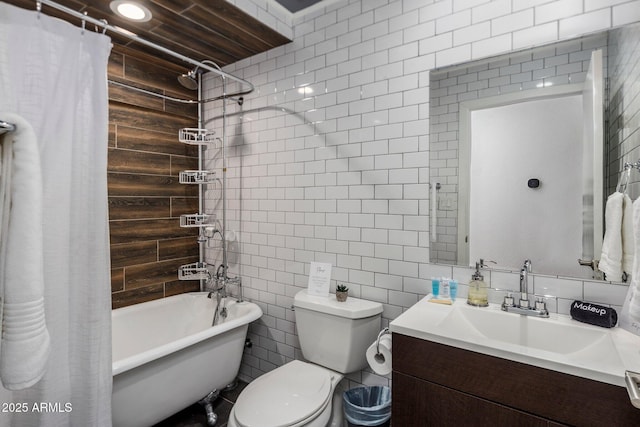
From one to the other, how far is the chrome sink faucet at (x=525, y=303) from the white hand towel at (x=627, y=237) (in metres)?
0.31

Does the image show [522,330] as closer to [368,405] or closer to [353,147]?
[368,405]

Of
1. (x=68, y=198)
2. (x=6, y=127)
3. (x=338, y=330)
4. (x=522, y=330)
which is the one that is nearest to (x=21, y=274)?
(x=6, y=127)

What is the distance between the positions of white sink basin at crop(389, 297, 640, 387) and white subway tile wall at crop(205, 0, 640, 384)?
0.51 ft

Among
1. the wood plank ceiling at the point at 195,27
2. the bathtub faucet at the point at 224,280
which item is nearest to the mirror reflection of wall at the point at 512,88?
the wood plank ceiling at the point at 195,27

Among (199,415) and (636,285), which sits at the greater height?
(636,285)

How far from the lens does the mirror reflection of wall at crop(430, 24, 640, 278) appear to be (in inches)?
50.6

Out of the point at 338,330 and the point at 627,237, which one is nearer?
the point at 627,237

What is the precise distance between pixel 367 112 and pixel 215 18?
41.3 inches

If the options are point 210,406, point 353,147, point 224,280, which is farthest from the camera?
point 224,280

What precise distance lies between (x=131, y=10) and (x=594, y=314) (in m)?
2.63

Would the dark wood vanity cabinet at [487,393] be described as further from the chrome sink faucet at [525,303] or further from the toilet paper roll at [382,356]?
the chrome sink faucet at [525,303]

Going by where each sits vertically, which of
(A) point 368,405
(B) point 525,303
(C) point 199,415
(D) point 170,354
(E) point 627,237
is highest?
(E) point 627,237

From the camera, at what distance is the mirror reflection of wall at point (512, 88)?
1.28 meters

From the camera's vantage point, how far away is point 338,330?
179 centimetres
